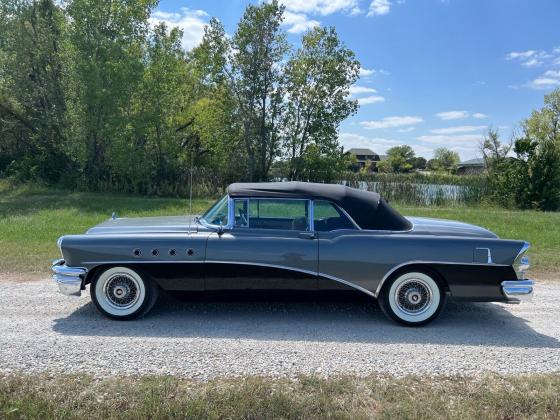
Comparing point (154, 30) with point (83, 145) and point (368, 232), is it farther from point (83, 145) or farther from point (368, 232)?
point (368, 232)

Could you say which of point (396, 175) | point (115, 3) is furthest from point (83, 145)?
point (396, 175)

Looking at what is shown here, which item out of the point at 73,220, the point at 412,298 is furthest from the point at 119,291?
the point at 73,220

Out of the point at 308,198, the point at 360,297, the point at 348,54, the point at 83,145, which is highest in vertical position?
the point at 348,54

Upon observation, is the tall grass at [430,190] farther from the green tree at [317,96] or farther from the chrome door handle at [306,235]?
the chrome door handle at [306,235]

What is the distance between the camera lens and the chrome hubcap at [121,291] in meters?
4.60

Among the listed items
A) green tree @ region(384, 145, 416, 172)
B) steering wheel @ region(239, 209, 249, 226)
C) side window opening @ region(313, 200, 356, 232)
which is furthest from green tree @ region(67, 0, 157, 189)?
green tree @ region(384, 145, 416, 172)

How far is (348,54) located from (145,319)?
18258mm

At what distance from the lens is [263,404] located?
114 inches

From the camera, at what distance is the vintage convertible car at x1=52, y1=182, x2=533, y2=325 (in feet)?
14.6

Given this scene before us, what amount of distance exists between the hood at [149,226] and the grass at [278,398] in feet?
6.05

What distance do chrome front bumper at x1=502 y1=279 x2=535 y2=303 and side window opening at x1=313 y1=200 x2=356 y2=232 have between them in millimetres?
1626

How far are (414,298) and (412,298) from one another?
0.07 feet

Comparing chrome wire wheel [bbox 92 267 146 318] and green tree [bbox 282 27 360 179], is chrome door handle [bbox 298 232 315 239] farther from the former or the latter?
green tree [bbox 282 27 360 179]

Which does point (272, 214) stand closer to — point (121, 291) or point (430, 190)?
point (121, 291)
